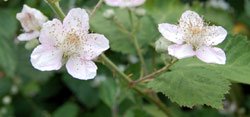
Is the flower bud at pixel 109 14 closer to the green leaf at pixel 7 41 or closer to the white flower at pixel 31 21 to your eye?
the white flower at pixel 31 21

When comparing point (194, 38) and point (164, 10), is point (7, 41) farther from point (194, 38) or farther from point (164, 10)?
point (194, 38)

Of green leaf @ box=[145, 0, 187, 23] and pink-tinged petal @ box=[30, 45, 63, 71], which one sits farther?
green leaf @ box=[145, 0, 187, 23]

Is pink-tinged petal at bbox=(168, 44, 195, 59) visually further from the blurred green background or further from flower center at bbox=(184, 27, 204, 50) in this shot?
the blurred green background

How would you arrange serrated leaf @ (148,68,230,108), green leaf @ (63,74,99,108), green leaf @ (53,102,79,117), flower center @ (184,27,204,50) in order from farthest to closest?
green leaf @ (63,74,99,108), green leaf @ (53,102,79,117), flower center @ (184,27,204,50), serrated leaf @ (148,68,230,108)

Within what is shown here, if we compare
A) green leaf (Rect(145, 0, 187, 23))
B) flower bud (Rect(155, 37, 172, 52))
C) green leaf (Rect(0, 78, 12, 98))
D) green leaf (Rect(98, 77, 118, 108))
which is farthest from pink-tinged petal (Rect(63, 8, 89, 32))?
green leaf (Rect(0, 78, 12, 98))

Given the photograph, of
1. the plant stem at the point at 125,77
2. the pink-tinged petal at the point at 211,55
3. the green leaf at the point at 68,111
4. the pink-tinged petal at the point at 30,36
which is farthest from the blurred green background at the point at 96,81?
the pink-tinged petal at the point at 211,55

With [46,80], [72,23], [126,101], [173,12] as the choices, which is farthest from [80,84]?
[72,23]

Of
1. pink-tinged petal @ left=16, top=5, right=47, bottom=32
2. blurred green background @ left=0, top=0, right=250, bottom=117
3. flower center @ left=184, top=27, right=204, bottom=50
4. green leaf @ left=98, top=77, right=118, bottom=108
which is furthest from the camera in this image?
green leaf @ left=98, top=77, right=118, bottom=108
